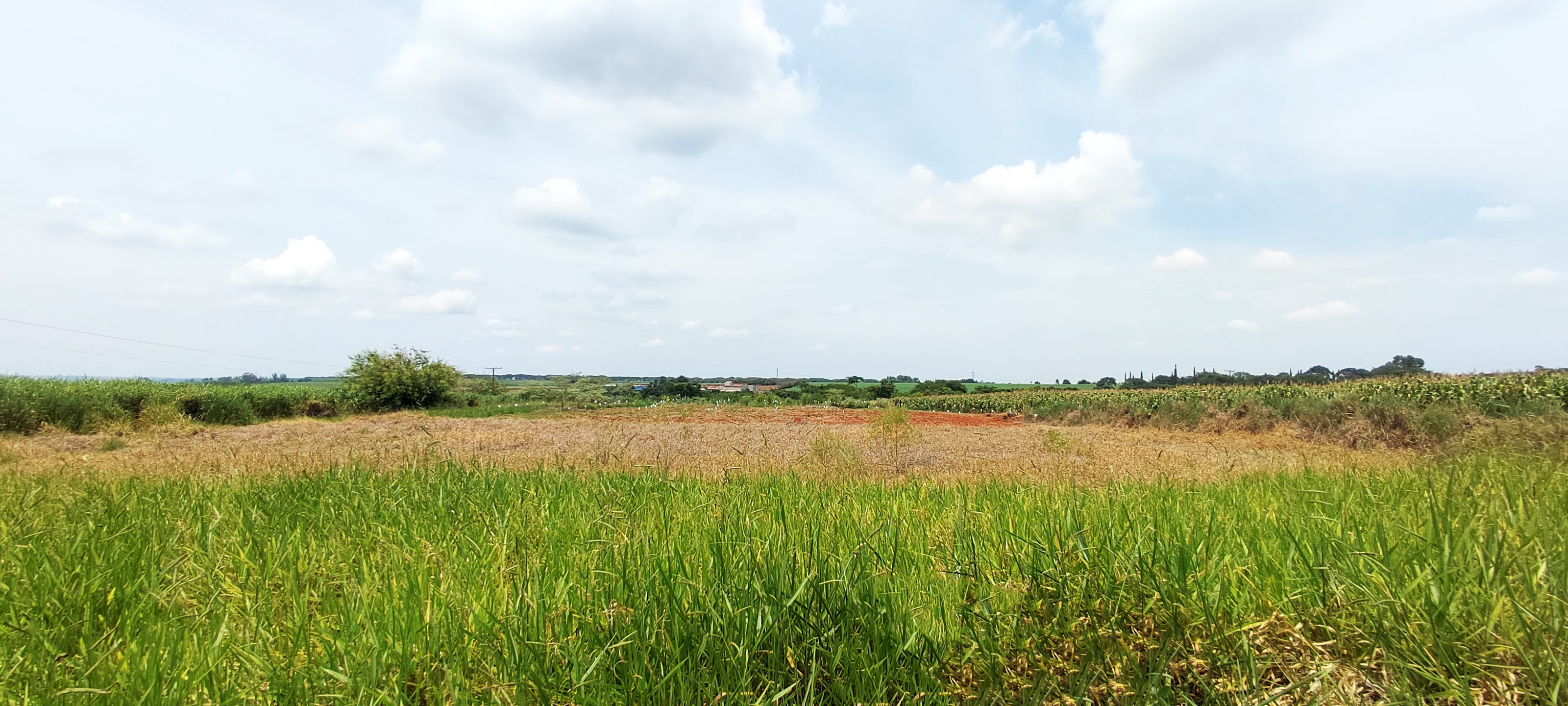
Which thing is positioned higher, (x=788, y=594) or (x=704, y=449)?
(x=788, y=594)

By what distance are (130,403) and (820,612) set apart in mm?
35529

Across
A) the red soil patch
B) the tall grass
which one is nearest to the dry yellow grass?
the red soil patch

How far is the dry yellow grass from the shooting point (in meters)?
7.49

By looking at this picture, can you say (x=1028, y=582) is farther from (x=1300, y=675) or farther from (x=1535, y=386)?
(x=1535, y=386)

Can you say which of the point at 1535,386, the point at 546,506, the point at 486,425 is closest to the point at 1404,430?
the point at 1535,386

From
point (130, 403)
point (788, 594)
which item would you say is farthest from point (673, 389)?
point (788, 594)

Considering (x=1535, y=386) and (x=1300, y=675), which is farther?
(x=1535, y=386)

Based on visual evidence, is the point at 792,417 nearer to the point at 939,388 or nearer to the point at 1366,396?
the point at 1366,396

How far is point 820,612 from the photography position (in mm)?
1943

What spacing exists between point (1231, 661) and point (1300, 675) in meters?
0.18

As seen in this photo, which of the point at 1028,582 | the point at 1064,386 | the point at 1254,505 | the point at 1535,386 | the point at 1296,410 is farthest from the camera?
the point at 1064,386

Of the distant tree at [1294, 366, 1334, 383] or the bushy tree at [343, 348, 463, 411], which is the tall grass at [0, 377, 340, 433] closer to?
the bushy tree at [343, 348, 463, 411]

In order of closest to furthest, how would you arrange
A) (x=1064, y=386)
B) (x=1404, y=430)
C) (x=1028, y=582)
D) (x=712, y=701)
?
1. (x=712, y=701)
2. (x=1028, y=582)
3. (x=1404, y=430)
4. (x=1064, y=386)

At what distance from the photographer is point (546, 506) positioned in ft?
11.8
